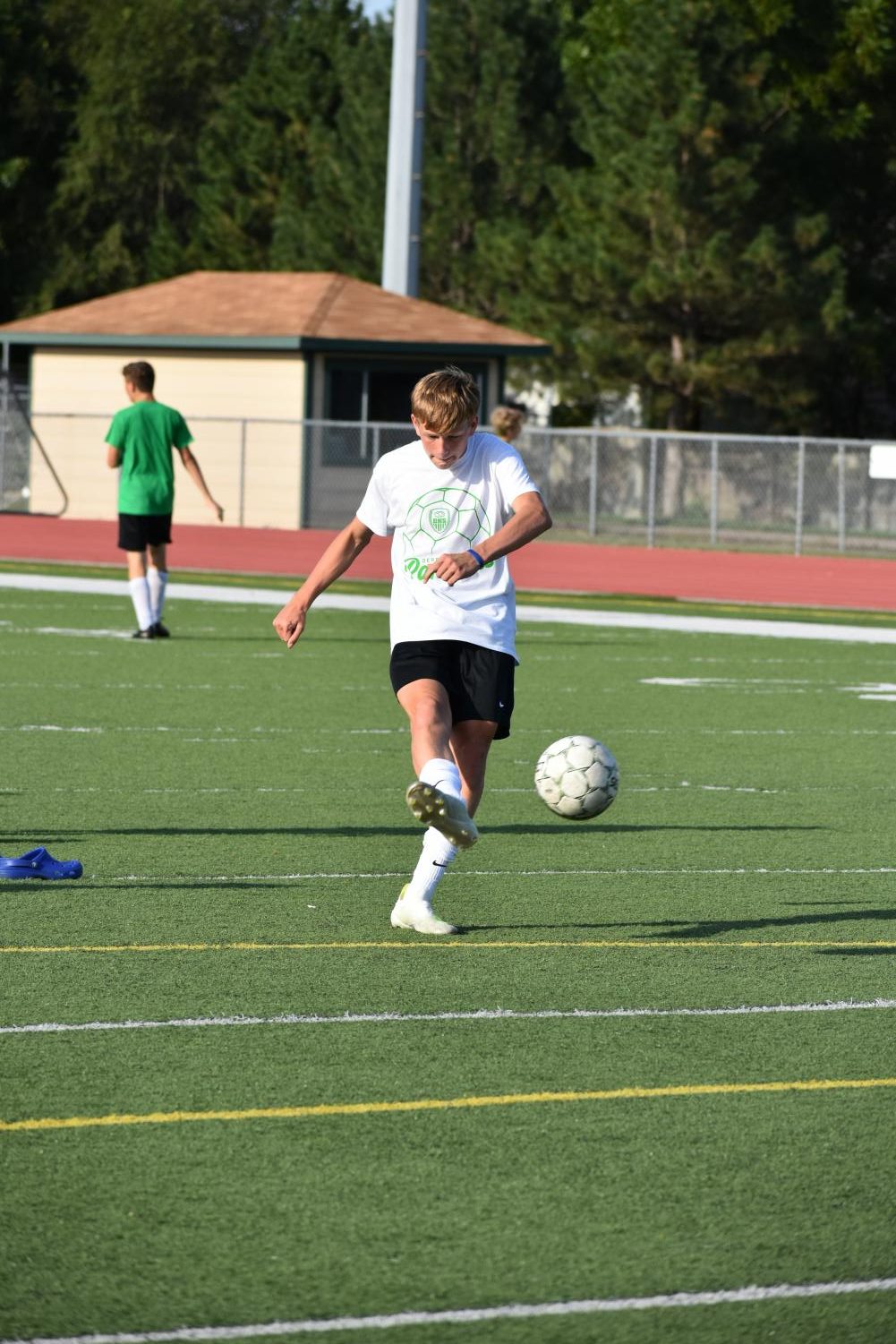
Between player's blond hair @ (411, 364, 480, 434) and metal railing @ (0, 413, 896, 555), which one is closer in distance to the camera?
player's blond hair @ (411, 364, 480, 434)

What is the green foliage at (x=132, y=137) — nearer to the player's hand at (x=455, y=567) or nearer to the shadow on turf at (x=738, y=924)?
the shadow on turf at (x=738, y=924)

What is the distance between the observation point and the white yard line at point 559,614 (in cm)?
2256

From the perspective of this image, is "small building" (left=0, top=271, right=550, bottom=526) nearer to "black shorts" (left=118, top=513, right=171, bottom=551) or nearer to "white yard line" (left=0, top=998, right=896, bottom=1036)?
"black shorts" (left=118, top=513, right=171, bottom=551)

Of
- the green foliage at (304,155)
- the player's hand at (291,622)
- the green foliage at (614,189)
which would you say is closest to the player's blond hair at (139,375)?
the player's hand at (291,622)

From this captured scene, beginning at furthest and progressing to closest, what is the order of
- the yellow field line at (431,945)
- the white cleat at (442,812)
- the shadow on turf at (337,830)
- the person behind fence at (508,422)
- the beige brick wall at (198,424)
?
the beige brick wall at (198,424)
the person behind fence at (508,422)
the shadow on turf at (337,830)
the yellow field line at (431,945)
the white cleat at (442,812)

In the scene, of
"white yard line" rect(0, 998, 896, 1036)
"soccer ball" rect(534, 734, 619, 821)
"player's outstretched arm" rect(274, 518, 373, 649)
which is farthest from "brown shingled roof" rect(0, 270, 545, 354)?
"white yard line" rect(0, 998, 896, 1036)

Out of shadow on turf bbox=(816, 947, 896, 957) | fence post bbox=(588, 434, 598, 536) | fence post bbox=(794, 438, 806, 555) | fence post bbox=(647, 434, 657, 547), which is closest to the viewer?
shadow on turf bbox=(816, 947, 896, 957)

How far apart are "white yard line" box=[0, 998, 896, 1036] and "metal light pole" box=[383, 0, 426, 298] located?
3158cm

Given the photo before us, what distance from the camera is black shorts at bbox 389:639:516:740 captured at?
7633 mm

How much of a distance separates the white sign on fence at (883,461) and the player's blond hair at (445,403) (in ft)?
92.1

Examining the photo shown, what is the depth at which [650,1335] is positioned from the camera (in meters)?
4.07

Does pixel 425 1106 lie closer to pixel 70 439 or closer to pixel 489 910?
pixel 489 910

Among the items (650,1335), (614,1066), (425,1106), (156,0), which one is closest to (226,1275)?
(650,1335)

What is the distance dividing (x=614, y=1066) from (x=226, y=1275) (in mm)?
1814
